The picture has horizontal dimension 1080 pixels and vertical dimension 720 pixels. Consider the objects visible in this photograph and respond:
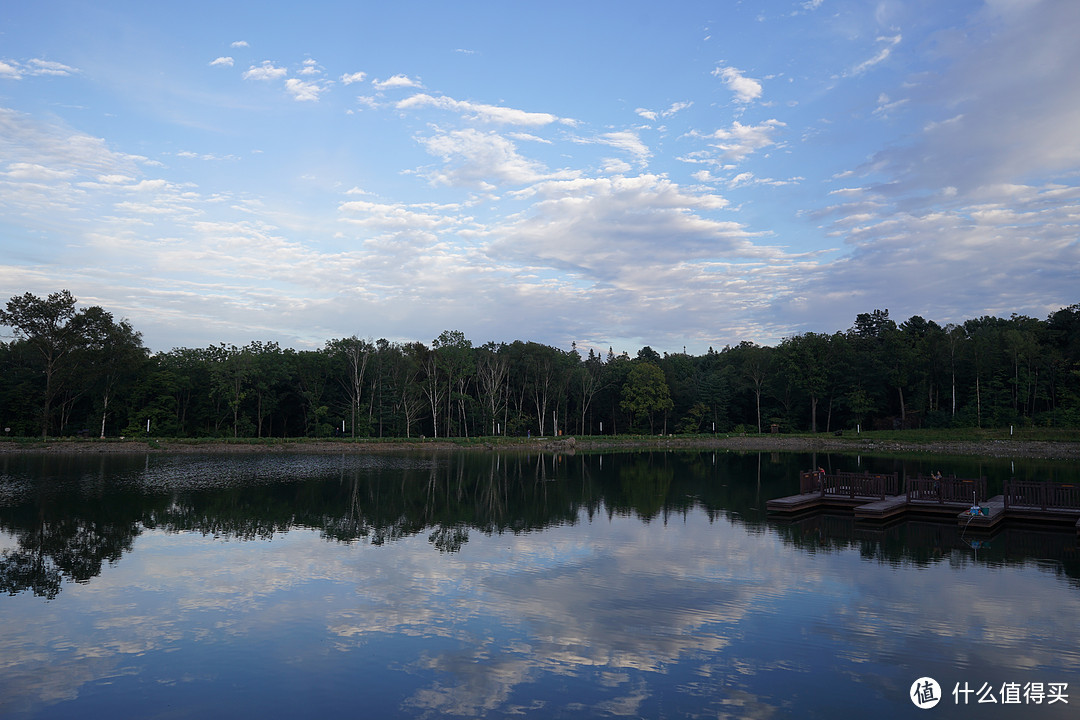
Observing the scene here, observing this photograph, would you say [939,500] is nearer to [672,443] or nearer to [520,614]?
[520,614]

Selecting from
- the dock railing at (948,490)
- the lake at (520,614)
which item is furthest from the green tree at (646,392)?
the lake at (520,614)

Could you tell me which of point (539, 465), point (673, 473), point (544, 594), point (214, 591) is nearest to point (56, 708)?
point (214, 591)

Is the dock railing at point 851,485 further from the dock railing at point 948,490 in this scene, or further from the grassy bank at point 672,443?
the grassy bank at point 672,443

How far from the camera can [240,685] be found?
9367mm

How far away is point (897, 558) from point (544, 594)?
36.7 ft

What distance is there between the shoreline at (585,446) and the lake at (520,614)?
1334 inches

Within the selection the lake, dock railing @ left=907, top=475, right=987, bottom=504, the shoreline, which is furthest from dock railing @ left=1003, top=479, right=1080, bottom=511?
the shoreline

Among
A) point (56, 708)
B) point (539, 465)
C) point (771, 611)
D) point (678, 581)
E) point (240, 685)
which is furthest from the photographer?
point (539, 465)

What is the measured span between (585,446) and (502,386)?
17.9 metres

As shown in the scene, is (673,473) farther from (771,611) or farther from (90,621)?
(90,621)

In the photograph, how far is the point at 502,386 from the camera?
88.7m

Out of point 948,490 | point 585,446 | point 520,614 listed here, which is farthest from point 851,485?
point 585,446

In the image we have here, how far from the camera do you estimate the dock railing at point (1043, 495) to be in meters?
24.3

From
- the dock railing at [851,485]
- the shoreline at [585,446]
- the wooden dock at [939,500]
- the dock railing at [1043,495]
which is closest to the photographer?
the wooden dock at [939,500]
